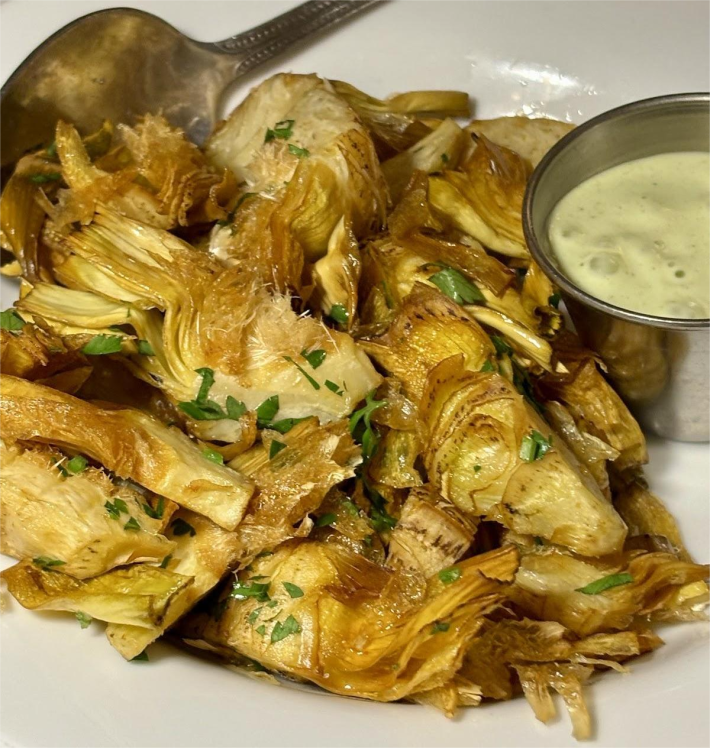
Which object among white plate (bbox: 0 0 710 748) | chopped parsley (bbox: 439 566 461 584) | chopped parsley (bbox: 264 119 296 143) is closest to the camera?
white plate (bbox: 0 0 710 748)

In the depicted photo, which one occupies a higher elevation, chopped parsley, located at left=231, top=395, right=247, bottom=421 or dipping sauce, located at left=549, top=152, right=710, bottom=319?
dipping sauce, located at left=549, top=152, right=710, bottom=319

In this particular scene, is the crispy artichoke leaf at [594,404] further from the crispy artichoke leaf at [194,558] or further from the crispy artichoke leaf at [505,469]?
the crispy artichoke leaf at [194,558]

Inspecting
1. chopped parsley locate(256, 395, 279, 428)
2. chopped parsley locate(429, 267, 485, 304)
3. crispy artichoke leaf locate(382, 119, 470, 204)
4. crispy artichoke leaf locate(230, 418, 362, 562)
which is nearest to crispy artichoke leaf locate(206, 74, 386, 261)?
crispy artichoke leaf locate(382, 119, 470, 204)

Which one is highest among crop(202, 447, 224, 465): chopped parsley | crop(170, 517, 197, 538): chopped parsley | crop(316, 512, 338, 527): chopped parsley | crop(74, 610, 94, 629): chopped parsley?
crop(202, 447, 224, 465): chopped parsley

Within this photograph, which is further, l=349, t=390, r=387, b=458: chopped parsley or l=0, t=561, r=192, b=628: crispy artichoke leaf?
l=349, t=390, r=387, b=458: chopped parsley

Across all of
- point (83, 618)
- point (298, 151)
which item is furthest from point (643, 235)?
point (83, 618)

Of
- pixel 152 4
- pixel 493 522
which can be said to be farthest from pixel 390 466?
pixel 152 4

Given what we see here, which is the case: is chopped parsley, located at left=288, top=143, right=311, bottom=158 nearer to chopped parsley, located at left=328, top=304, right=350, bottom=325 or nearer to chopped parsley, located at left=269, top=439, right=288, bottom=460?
chopped parsley, located at left=328, top=304, right=350, bottom=325

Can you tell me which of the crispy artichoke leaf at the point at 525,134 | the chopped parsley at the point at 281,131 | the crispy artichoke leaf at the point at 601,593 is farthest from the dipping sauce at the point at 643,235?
the chopped parsley at the point at 281,131
